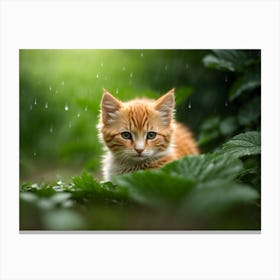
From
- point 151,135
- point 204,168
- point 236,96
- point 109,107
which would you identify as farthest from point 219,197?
point 236,96

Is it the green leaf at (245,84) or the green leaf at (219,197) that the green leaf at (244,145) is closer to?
the green leaf at (219,197)

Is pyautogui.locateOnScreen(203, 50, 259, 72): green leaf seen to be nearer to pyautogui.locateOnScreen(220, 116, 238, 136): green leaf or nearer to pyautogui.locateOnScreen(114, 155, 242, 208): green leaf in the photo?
pyautogui.locateOnScreen(220, 116, 238, 136): green leaf

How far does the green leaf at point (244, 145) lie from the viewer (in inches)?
96.0

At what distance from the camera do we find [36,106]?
10.3 ft

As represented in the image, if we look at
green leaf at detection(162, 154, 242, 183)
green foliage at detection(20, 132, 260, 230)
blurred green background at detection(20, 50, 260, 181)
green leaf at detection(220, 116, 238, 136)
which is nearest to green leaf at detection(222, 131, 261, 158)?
green foliage at detection(20, 132, 260, 230)

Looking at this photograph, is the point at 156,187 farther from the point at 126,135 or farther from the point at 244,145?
the point at 244,145

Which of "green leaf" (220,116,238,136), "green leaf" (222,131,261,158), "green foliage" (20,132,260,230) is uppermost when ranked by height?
"green leaf" (220,116,238,136)

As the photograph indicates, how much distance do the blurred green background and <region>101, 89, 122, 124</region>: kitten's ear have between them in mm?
363

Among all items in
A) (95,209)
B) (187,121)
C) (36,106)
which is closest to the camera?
(95,209)

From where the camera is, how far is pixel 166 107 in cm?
269

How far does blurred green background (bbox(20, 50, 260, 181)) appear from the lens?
3.00m
